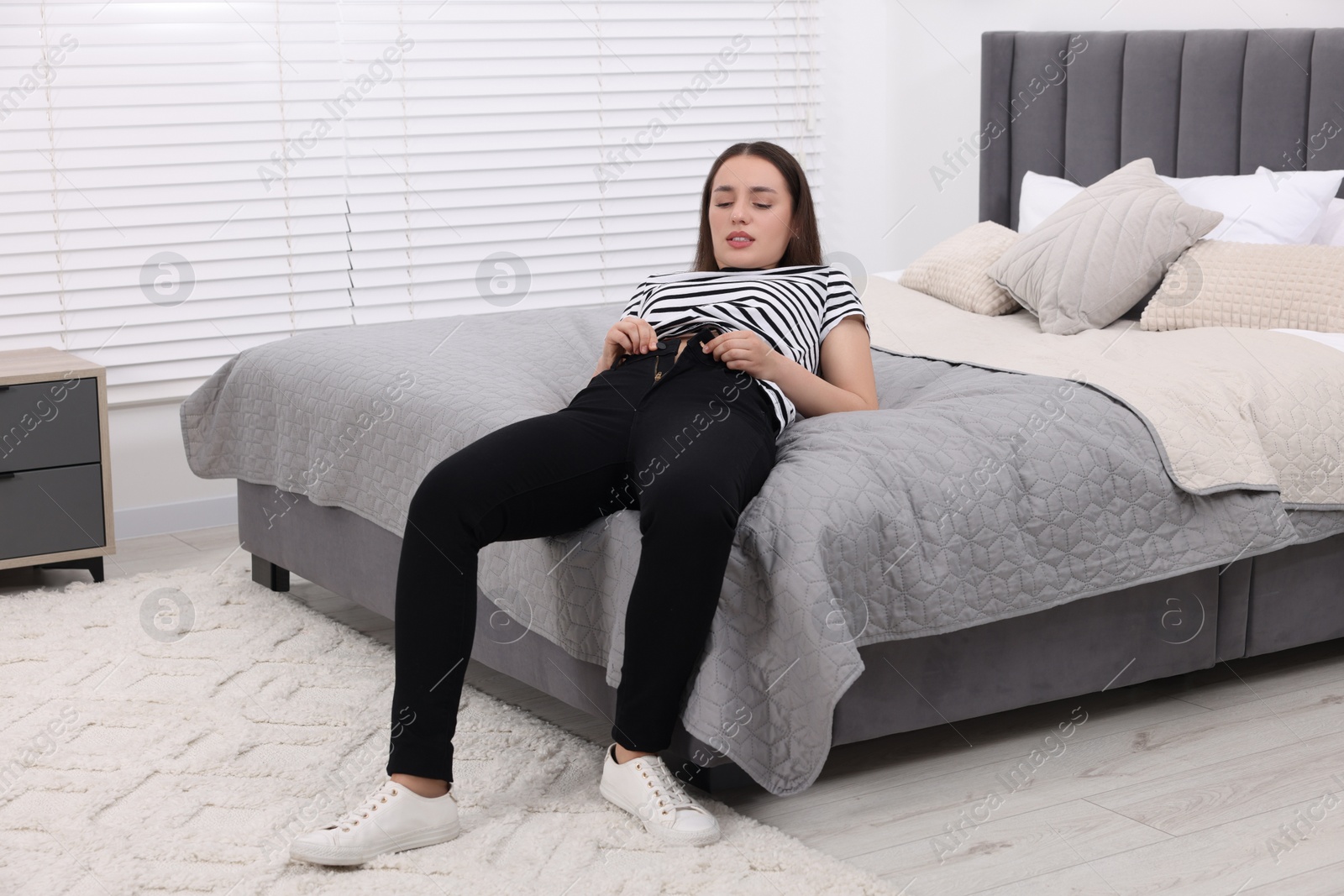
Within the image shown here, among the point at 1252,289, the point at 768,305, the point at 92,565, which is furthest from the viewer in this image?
the point at 92,565

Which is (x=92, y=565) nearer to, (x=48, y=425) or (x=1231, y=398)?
(x=48, y=425)

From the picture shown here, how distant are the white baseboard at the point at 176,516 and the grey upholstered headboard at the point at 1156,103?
229 centimetres

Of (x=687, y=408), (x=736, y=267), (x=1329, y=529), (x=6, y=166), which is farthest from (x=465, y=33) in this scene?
(x=1329, y=529)

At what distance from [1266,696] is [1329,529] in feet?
0.99

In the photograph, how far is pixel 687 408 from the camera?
1893mm

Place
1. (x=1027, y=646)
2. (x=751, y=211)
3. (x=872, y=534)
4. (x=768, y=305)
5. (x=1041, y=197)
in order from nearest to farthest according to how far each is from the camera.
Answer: (x=872, y=534)
(x=1027, y=646)
(x=768, y=305)
(x=751, y=211)
(x=1041, y=197)

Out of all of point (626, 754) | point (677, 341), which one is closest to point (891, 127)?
point (677, 341)

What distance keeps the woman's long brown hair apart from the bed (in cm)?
31

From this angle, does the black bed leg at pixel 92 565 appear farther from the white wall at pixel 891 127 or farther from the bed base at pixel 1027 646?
the bed base at pixel 1027 646

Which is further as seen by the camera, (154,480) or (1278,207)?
(154,480)

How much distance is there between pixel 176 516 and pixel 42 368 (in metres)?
0.72

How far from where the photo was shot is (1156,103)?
3.39 meters

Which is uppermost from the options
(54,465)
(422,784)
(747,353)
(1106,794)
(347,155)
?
(347,155)

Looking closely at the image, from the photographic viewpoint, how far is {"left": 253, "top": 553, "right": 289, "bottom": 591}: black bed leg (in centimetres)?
294
